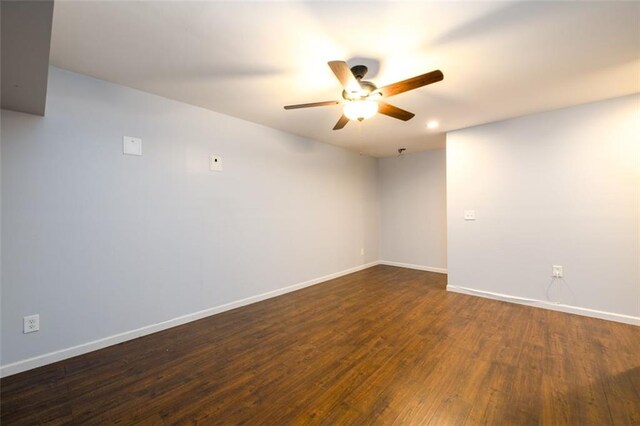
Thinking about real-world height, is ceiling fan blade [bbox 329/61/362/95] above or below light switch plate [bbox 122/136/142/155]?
above

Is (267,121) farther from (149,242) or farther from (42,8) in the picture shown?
(42,8)

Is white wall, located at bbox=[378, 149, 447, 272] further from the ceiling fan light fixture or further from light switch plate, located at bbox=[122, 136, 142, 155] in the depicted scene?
light switch plate, located at bbox=[122, 136, 142, 155]

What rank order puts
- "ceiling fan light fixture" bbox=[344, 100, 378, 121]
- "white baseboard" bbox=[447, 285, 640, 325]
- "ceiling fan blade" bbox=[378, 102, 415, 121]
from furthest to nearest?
"white baseboard" bbox=[447, 285, 640, 325] < "ceiling fan blade" bbox=[378, 102, 415, 121] < "ceiling fan light fixture" bbox=[344, 100, 378, 121]

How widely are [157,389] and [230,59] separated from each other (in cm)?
244

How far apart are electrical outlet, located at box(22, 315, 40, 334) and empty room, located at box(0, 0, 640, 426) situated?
0.08ft

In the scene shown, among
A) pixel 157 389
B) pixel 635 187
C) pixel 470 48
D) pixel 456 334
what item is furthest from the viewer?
pixel 635 187

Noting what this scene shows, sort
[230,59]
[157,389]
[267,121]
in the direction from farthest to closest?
[267,121] < [230,59] < [157,389]

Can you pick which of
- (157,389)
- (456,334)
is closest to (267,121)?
(157,389)

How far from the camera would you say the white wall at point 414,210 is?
5.17 metres

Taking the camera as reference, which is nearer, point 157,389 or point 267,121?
point 157,389

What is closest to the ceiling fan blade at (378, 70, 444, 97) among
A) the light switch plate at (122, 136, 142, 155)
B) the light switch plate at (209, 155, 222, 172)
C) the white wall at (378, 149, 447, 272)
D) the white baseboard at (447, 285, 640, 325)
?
the light switch plate at (209, 155, 222, 172)

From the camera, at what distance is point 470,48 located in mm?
1958

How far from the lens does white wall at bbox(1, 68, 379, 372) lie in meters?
2.06

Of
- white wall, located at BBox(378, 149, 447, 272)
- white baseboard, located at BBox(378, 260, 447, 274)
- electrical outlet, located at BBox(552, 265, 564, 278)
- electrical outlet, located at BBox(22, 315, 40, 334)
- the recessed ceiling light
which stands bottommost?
white baseboard, located at BBox(378, 260, 447, 274)
